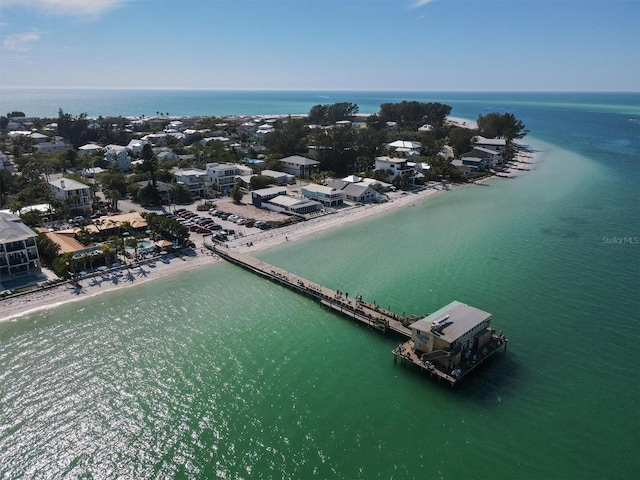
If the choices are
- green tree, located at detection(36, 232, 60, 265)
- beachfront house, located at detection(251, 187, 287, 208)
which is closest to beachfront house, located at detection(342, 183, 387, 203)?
beachfront house, located at detection(251, 187, 287, 208)

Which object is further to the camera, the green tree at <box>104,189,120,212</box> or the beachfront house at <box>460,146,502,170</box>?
the beachfront house at <box>460,146,502,170</box>

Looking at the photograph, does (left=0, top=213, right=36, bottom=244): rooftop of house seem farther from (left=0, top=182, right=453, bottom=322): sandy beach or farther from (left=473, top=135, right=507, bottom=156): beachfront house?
(left=473, top=135, right=507, bottom=156): beachfront house

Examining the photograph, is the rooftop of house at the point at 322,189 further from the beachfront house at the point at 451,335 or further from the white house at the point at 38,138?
the white house at the point at 38,138

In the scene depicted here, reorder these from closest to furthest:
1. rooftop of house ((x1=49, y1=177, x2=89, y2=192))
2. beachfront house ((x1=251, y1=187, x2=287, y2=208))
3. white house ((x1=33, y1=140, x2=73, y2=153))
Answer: rooftop of house ((x1=49, y1=177, x2=89, y2=192))
beachfront house ((x1=251, y1=187, x2=287, y2=208))
white house ((x1=33, y1=140, x2=73, y2=153))

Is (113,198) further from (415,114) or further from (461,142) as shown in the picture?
Answer: (415,114)

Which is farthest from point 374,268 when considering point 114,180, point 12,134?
point 12,134

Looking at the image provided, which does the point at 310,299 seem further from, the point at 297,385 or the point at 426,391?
the point at 426,391

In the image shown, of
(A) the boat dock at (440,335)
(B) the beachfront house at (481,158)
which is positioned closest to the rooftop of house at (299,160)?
(B) the beachfront house at (481,158)
